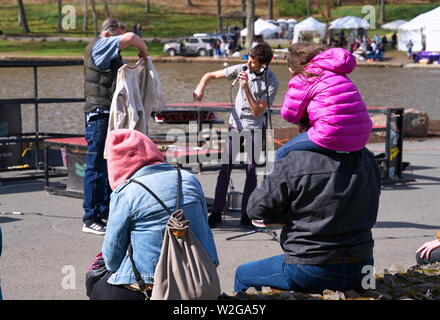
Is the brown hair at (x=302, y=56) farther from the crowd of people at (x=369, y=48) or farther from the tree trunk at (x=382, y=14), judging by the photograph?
the tree trunk at (x=382, y=14)

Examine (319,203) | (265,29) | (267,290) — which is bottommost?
(267,290)

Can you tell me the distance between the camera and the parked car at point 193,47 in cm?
6230

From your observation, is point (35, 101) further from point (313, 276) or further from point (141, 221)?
point (313, 276)

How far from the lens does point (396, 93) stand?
34.8 m

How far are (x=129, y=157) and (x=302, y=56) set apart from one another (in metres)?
1.13

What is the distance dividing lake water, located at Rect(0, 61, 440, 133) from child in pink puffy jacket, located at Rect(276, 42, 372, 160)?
16361 mm

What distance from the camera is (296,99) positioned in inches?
171

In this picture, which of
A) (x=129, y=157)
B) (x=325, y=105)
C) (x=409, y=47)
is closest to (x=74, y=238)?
(x=129, y=157)

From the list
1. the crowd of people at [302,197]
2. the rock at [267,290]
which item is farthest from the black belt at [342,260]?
the rock at [267,290]

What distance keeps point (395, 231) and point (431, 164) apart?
15.6ft

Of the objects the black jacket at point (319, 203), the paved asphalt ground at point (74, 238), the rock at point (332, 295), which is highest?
the black jacket at point (319, 203)

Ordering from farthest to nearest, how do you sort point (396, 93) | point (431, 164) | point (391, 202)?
point (396, 93) < point (431, 164) < point (391, 202)

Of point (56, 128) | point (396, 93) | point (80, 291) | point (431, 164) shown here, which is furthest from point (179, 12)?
point (80, 291)
